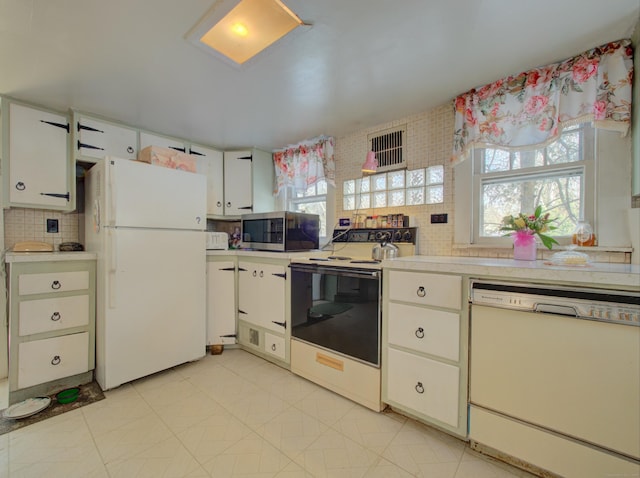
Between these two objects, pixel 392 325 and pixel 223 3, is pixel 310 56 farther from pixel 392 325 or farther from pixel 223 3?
pixel 392 325

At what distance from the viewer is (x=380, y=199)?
2.45 meters

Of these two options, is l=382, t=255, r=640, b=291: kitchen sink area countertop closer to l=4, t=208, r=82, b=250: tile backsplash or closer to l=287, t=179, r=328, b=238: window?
l=287, t=179, r=328, b=238: window

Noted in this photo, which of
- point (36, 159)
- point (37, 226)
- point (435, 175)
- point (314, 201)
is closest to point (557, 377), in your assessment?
point (435, 175)

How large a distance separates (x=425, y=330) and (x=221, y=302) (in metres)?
1.82

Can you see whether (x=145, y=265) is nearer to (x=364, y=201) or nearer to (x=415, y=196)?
(x=364, y=201)

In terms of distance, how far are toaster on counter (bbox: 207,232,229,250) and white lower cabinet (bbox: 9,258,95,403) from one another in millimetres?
864

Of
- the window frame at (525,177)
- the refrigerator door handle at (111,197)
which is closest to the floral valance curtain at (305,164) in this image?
the window frame at (525,177)

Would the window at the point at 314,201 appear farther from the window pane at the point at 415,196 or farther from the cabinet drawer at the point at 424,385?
the cabinet drawer at the point at 424,385

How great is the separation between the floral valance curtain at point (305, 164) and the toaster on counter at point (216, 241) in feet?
2.86

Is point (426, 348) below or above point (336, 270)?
below

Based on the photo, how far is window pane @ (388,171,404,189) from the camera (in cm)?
232

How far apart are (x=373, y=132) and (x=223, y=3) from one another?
5.15 ft

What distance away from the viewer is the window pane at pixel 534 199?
165 centimetres

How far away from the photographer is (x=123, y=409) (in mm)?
1691
